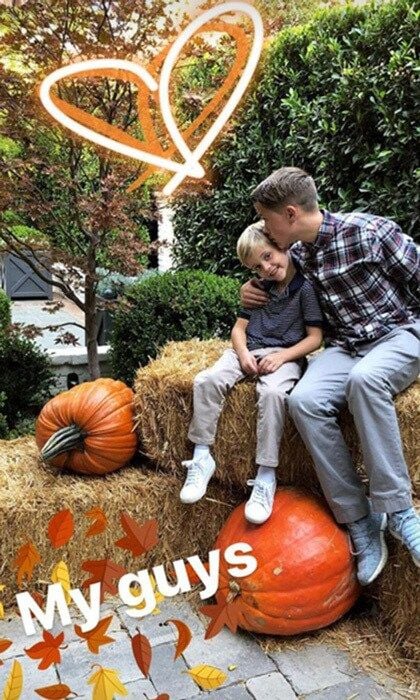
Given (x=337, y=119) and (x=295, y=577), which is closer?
(x=295, y=577)

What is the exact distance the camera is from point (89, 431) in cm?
247

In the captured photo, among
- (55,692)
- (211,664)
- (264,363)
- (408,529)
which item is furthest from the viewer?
(264,363)

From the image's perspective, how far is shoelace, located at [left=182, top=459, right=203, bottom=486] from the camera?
2.31 meters

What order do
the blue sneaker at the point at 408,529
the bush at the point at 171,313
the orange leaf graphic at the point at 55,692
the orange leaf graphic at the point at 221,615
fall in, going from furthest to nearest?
the bush at the point at 171,313 < the blue sneaker at the point at 408,529 < the orange leaf graphic at the point at 221,615 < the orange leaf graphic at the point at 55,692

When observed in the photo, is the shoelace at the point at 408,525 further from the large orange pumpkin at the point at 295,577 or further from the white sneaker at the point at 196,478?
the white sneaker at the point at 196,478

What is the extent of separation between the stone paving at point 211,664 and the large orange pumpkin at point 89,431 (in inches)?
23.8

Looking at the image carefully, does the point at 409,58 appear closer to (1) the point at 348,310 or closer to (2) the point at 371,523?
(1) the point at 348,310

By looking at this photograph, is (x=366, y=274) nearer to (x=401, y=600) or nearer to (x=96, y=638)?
(x=401, y=600)

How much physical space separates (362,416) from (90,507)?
1098mm

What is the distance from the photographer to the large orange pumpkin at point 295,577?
6.84ft

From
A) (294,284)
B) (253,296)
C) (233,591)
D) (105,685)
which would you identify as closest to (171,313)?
(253,296)

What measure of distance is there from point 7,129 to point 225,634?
2.76 metres

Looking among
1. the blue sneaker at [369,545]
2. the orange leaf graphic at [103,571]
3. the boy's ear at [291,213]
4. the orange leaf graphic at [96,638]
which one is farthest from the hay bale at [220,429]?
the orange leaf graphic at [96,638]

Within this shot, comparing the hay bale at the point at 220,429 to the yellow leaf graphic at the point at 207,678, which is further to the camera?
the hay bale at the point at 220,429
